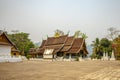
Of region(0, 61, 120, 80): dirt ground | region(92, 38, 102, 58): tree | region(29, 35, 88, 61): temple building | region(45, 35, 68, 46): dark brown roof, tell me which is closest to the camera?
region(0, 61, 120, 80): dirt ground

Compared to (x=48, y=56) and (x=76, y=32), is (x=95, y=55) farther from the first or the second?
(x=48, y=56)

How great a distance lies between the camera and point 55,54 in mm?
50938

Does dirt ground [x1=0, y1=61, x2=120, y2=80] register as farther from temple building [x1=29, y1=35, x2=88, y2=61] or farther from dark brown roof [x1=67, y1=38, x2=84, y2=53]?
dark brown roof [x1=67, y1=38, x2=84, y2=53]

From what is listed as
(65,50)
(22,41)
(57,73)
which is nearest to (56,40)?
(65,50)

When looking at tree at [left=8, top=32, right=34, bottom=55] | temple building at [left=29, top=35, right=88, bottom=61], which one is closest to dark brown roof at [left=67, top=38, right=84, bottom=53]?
temple building at [left=29, top=35, right=88, bottom=61]

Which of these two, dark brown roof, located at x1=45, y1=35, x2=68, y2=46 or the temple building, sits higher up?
dark brown roof, located at x1=45, y1=35, x2=68, y2=46

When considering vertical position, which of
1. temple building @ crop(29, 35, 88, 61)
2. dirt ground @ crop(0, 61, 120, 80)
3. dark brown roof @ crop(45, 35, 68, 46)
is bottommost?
dirt ground @ crop(0, 61, 120, 80)

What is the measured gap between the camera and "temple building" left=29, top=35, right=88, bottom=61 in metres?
48.6

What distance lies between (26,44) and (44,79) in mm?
64745

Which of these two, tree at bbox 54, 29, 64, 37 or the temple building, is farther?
tree at bbox 54, 29, 64, 37

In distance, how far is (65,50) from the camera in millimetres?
48906

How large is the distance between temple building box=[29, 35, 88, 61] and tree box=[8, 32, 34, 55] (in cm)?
1718

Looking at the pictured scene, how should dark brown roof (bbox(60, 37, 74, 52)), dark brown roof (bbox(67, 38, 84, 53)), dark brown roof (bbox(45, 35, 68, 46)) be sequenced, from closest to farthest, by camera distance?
dark brown roof (bbox(67, 38, 84, 53)) → dark brown roof (bbox(60, 37, 74, 52)) → dark brown roof (bbox(45, 35, 68, 46))

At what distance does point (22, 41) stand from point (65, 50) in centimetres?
3207
